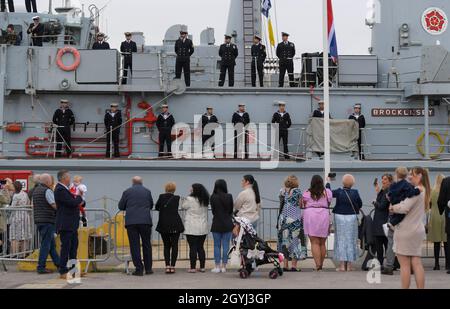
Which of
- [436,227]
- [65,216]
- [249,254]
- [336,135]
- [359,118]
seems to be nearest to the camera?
[65,216]

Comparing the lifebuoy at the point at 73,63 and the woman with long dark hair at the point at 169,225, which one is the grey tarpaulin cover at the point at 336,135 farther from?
the woman with long dark hair at the point at 169,225

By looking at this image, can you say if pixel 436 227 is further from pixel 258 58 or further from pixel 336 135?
pixel 258 58

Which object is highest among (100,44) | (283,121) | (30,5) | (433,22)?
(30,5)

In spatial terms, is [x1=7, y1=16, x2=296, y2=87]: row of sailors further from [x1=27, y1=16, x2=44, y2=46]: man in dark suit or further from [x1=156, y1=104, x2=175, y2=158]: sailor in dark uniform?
[x1=156, y1=104, x2=175, y2=158]: sailor in dark uniform

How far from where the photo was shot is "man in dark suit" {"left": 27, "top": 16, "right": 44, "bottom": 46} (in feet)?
67.7

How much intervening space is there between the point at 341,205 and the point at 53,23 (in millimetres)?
11066

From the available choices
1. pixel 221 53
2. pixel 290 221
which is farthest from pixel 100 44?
pixel 290 221

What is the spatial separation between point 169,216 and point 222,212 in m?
0.83

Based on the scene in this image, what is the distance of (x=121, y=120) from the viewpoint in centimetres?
1911

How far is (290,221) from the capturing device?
13.4 meters

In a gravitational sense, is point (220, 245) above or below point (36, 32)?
below
